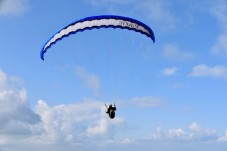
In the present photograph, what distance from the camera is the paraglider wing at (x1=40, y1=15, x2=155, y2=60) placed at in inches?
1900

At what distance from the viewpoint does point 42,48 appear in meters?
51.8

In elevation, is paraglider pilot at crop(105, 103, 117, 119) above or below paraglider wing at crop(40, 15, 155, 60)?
below

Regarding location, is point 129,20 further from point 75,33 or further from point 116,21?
point 75,33

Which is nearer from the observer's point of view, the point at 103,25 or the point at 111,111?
the point at 103,25

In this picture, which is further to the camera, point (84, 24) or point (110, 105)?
point (110, 105)

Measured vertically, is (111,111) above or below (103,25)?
below

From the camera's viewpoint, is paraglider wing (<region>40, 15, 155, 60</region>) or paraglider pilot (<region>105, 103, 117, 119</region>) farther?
paraglider pilot (<region>105, 103, 117, 119</region>)

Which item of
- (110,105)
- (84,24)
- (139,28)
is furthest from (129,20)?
(110,105)

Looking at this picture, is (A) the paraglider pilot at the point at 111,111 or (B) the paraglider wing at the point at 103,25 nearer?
(B) the paraglider wing at the point at 103,25

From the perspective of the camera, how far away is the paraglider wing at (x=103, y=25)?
48.2 metres

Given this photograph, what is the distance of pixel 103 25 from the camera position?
48.5 metres

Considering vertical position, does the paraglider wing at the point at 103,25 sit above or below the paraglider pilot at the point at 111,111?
above

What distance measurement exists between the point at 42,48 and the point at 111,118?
958cm

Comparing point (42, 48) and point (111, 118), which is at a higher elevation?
point (42, 48)
